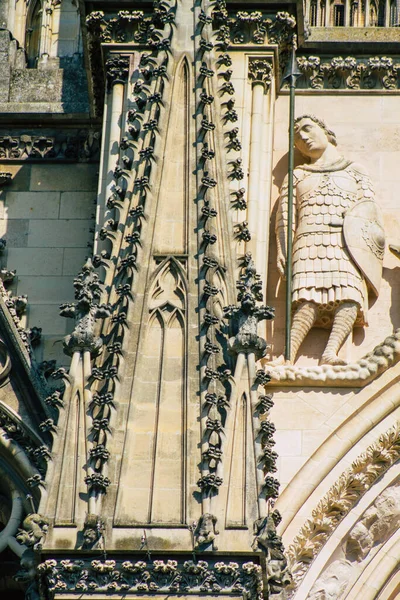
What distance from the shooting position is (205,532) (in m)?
19.1

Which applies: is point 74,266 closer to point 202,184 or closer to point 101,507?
point 202,184

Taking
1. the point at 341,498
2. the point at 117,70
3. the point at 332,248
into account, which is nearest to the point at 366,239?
the point at 332,248

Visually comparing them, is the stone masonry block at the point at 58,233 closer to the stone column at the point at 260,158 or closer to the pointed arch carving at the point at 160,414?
the stone column at the point at 260,158

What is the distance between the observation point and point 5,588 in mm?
22359

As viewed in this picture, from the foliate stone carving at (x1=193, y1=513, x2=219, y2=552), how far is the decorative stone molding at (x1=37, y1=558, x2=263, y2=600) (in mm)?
141

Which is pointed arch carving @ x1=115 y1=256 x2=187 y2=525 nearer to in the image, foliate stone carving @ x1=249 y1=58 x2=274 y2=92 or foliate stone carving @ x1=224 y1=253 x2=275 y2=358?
foliate stone carving @ x1=224 y1=253 x2=275 y2=358

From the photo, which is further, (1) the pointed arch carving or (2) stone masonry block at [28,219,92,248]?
(2) stone masonry block at [28,219,92,248]

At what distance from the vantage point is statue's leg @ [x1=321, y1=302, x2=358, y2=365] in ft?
72.0

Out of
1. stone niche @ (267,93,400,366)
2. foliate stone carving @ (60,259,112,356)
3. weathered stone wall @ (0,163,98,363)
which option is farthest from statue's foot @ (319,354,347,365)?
weathered stone wall @ (0,163,98,363)

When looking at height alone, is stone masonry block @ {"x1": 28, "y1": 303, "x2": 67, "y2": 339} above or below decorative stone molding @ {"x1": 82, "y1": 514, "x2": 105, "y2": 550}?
above

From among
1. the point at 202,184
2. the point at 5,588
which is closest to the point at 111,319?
the point at 202,184

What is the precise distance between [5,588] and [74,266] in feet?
11.5

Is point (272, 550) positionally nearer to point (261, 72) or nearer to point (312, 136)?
point (312, 136)

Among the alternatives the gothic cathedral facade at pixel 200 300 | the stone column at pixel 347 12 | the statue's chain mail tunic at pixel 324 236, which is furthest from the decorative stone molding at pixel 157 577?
the stone column at pixel 347 12
